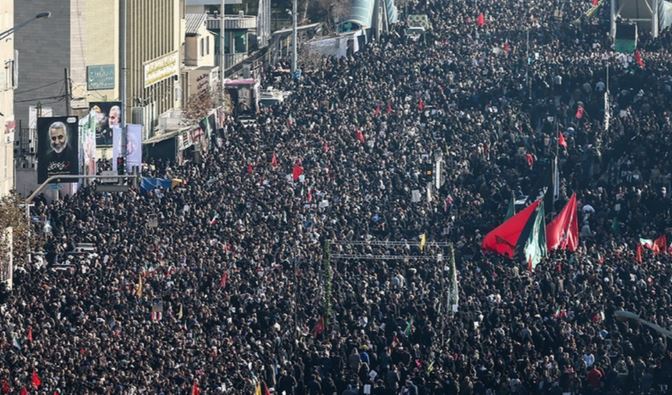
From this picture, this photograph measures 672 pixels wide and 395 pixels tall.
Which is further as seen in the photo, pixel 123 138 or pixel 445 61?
pixel 445 61

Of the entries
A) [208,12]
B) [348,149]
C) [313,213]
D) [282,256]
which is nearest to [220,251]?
[282,256]

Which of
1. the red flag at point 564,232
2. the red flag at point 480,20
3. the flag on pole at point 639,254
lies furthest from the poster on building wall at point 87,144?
the red flag at point 480,20

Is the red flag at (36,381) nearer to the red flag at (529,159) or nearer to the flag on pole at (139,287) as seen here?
the flag on pole at (139,287)

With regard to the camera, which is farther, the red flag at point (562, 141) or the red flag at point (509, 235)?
the red flag at point (562, 141)

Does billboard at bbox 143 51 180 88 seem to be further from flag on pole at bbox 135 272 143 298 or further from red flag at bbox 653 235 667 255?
flag on pole at bbox 135 272 143 298

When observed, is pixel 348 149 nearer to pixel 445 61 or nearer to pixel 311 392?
pixel 445 61

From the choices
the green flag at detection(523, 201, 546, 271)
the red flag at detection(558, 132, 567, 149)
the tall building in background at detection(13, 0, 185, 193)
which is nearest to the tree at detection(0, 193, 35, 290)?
the green flag at detection(523, 201, 546, 271)

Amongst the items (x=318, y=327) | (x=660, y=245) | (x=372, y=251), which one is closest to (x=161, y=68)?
(x=372, y=251)
